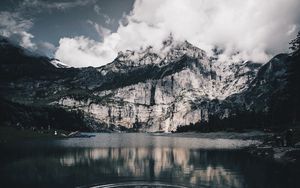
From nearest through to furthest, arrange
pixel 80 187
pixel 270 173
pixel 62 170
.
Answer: pixel 80 187 < pixel 270 173 < pixel 62 170

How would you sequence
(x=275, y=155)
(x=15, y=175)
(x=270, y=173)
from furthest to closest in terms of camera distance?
(x=275, y=155) → (x=270, y=173) → (x=15, y=175)

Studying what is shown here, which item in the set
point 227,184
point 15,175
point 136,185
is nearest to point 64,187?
point 136,185

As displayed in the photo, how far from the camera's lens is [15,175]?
52844 millimetres

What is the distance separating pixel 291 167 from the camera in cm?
6128

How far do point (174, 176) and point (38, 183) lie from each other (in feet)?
67.3

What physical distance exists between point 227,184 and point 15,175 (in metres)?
31.8

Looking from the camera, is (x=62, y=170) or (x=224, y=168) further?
(x=224, y=168)

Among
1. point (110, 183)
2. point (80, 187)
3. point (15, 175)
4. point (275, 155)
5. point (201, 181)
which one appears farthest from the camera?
point (275, 155)

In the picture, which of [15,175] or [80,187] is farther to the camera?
[15,175]

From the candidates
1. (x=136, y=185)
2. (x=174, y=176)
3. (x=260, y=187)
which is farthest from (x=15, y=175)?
(x=260, y=187)

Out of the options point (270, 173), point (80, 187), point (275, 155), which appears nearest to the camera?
point (80, 187)

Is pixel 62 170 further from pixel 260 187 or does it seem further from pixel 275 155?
pixel 275 155

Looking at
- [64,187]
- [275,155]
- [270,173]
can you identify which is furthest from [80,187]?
[275,155]

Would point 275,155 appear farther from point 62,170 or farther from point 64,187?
point 64,187
